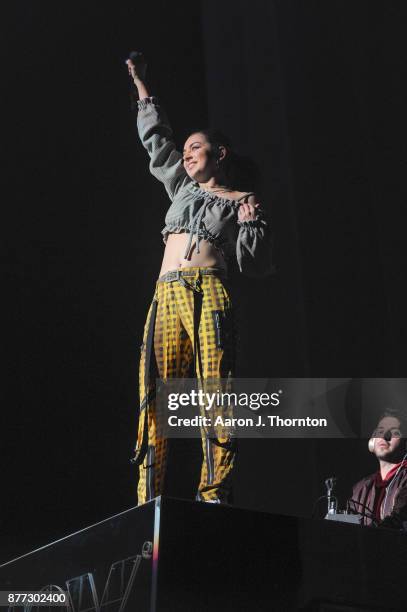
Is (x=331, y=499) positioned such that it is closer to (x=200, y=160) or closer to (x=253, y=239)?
(x=253, y=239)

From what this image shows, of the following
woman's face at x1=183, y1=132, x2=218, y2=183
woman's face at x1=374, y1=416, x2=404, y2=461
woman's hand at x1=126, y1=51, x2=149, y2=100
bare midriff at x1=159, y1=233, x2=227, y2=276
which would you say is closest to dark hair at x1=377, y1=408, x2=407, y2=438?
woman's face at x1=374, y1=416, x2=404, y2=461

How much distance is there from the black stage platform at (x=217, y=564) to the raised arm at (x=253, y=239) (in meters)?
1.02

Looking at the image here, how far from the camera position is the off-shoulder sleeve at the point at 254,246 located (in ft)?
9.90

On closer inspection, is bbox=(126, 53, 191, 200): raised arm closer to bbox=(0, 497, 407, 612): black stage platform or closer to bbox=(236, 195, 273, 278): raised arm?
bbox=(236, 195, 273, 278): raised arm

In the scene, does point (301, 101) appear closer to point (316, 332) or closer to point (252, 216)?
point (316, 332)

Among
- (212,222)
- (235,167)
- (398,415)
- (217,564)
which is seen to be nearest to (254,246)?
(212,222)

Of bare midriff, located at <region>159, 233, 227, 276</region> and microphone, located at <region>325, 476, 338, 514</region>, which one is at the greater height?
bare midriff, located at <region>159, 233, 227, 276</region>

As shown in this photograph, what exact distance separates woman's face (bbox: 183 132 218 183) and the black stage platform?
135 centimetres

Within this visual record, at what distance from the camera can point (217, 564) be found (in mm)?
2170

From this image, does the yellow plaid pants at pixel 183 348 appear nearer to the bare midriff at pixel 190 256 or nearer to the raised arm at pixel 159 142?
the bare midriff at pixel 190 256

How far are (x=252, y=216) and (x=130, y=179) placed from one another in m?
1.00

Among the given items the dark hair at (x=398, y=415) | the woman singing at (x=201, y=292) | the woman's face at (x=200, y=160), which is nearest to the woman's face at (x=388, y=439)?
the dark hair at (x=398, y=415)

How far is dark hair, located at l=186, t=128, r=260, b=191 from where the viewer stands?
3230mm

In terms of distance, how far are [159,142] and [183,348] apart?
0.81 m
